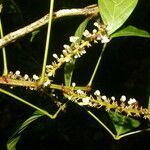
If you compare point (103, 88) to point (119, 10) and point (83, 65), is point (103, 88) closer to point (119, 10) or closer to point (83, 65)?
point (83, 65)

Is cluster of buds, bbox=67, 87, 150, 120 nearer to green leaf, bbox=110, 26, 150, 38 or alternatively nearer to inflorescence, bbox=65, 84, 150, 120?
inflorescence, bbox=65, 84, 150, 120

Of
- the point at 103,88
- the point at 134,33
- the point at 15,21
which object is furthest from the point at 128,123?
the point at 15,21

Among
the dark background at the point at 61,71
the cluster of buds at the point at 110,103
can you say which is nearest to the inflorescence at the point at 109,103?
the cluster of buds at the point at 110,103

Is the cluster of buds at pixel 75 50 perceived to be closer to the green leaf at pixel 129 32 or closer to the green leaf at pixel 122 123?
the green leaf at pixel 129 32

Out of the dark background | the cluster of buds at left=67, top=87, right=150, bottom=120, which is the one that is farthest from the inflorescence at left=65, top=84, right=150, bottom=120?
the dark background

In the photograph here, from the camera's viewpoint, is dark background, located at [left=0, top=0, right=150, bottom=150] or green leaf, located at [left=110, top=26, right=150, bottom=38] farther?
dark background, located at [left=0, top=0, right=150, bottom=150]

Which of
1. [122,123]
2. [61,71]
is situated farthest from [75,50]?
[61,71]
